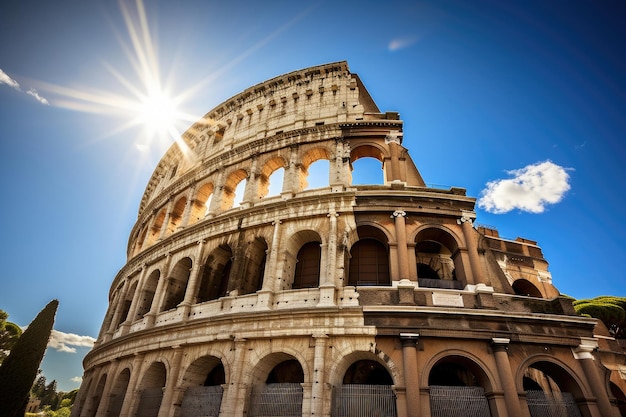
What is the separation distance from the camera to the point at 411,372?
29.8ft

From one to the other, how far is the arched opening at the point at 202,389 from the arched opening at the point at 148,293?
199 inches

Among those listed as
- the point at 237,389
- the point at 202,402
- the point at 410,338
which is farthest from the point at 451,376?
the point at 202,402

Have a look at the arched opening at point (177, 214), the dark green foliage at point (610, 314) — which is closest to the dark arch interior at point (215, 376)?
the arched opening at point (177, 214)

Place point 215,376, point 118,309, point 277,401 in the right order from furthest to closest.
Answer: point 118,309 < point 215,376 < point 277,401

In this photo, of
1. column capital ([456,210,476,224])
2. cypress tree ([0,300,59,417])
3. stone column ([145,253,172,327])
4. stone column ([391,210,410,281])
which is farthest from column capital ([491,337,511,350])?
cypress tree ([0,300,59,417])

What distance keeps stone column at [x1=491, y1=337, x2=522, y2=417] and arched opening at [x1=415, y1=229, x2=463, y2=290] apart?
2940mm

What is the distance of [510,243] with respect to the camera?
1622cm

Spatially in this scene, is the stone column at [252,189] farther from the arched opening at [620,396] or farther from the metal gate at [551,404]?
the arched opening at [620,396]

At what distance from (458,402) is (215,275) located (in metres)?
9.97

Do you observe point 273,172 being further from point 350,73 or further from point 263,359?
point 263,359

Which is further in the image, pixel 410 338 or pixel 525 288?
pixel 525 288

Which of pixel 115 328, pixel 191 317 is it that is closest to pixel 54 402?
pixel 115 328

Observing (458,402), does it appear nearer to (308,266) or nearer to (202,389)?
(308,266)

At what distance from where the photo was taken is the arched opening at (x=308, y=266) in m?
12.5
